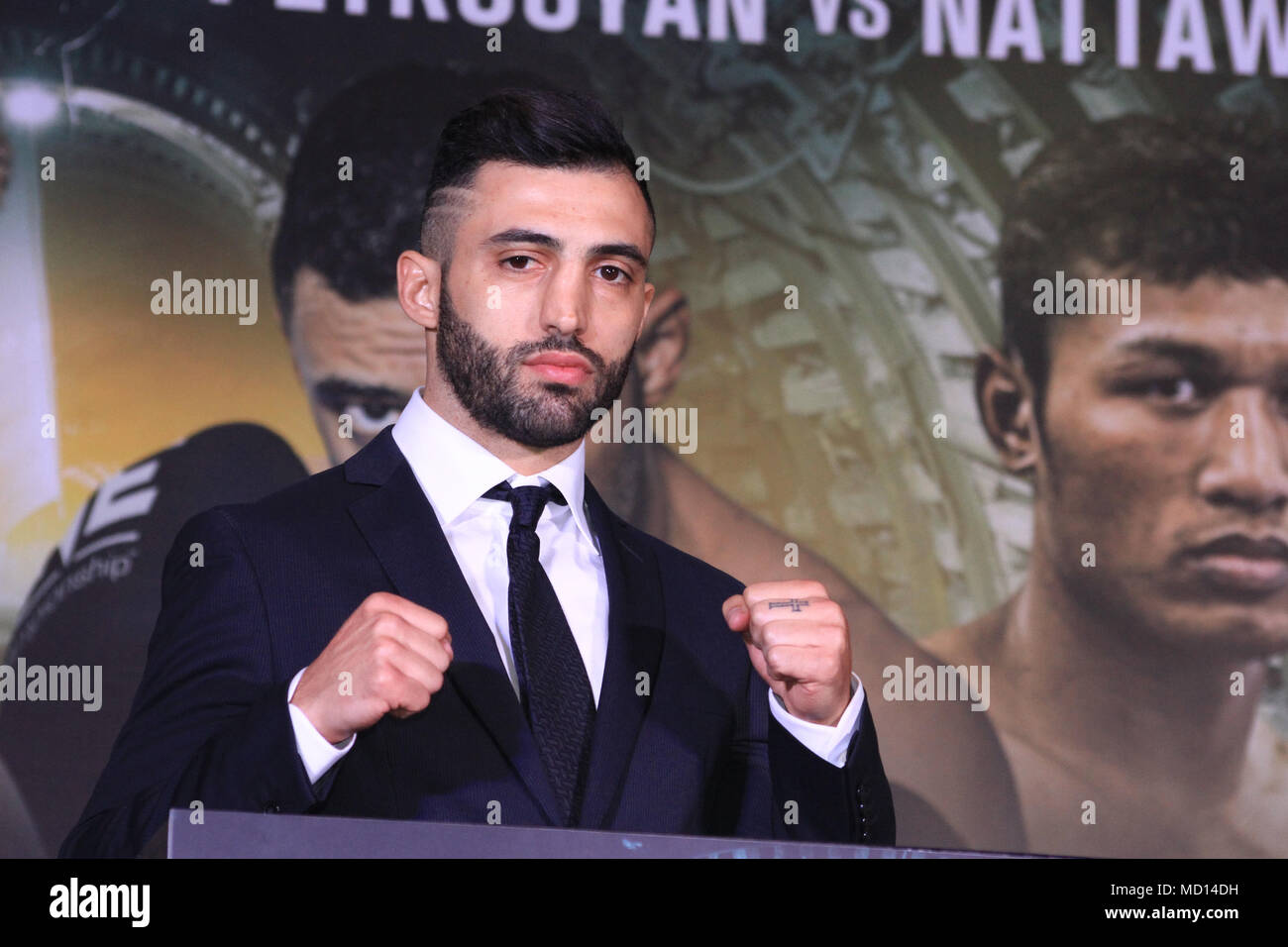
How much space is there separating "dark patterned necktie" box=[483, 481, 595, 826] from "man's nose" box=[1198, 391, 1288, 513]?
8.94ft

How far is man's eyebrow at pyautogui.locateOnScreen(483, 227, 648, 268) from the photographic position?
1805 mm

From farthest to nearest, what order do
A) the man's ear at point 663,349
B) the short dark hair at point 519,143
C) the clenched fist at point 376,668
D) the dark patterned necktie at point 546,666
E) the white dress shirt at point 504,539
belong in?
the man's ear at point 663,349 < the short dark hair at point 519,143 < the white dress shirt at point 504,539 < the dark patterned necktie at point 546,666 < the clenched fist at point 376,668

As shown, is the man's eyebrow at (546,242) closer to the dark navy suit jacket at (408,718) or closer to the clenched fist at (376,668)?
the dark navy suit jacket at (408,718)

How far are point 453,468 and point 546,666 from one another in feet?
0.99

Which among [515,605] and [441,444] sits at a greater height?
[441,444]

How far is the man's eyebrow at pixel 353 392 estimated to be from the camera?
364 cm

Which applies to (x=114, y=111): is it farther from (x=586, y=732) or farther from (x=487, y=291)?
(x=586, y=732)

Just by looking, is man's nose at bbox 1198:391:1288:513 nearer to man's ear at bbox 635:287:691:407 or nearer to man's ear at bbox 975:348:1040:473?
man's ear at bbox 975:348:1040:473

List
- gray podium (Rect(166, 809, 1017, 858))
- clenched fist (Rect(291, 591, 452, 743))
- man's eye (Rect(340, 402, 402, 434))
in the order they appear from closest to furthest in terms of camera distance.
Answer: gray podium (Rect(166, 809, 1017, 858)), clenched fist (Rect(291, 591, 452, 743)), man's eye (Rect(340, 402, 402, 434))

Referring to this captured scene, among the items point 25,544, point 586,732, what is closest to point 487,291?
point 586,732

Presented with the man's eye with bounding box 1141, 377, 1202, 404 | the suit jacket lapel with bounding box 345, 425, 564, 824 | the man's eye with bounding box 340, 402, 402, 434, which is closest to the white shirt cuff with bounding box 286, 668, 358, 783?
the suit jacket lapel with bounding box 345, 425, 564, 824

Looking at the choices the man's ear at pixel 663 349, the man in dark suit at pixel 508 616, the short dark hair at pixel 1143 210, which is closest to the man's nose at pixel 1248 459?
the short dark hair at pixel 1143 210

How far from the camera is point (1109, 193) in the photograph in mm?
4086
